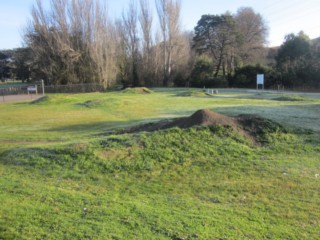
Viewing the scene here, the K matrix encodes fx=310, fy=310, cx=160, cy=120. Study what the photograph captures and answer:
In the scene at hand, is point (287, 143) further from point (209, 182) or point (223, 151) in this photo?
point (209, 182)

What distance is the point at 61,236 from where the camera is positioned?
10.6 feet

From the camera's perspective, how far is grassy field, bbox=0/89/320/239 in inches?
138

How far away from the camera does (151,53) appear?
44.5 meters

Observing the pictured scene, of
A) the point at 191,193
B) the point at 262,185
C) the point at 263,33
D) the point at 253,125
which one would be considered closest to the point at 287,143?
the point at 253,125

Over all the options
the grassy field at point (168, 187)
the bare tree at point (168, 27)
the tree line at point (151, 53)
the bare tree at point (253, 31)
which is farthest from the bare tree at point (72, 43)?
the grassy field at point (168, 187)

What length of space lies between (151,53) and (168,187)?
40.9 metres

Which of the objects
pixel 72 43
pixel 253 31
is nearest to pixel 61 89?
pixel 72 43

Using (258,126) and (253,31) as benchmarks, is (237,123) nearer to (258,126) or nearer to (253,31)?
(258,126)

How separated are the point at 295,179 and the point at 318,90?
30036mm

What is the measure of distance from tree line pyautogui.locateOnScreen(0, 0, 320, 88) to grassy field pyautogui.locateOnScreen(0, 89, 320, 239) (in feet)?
100

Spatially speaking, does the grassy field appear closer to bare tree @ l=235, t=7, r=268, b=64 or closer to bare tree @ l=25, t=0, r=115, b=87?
bare tree @ l=25, t=0, r=115, b=87

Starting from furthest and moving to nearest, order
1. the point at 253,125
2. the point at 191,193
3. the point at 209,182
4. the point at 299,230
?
the point at 253,125 < the point at 209,182 < the point at 191,193 < the point at 299,230

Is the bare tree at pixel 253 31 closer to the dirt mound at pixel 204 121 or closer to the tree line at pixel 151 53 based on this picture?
the tree line at pixel 151 53

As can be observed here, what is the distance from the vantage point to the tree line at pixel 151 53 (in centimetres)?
3775
